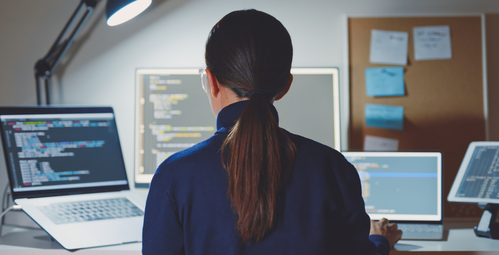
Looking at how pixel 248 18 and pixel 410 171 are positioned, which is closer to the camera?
pixel 248 18

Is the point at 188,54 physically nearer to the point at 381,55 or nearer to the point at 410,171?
the point at 381,55

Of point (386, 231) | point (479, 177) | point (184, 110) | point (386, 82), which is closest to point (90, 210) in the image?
point (184, 110)

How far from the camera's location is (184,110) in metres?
1.48

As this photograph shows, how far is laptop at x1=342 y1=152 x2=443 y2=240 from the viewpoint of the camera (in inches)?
49.4

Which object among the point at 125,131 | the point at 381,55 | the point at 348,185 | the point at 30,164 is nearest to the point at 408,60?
the point at 381,55

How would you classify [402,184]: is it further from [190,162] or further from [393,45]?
[190,162]

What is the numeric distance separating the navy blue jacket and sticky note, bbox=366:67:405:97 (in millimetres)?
885

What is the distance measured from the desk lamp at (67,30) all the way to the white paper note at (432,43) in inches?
37.2

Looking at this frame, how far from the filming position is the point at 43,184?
1.24 metres

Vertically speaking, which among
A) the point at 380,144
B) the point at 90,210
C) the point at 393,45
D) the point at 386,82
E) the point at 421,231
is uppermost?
the point at 393,45

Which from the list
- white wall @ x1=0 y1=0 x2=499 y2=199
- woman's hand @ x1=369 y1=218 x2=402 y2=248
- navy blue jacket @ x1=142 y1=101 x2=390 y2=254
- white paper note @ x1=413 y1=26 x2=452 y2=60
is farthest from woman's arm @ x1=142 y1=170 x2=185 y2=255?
white paper note @ x1=413 y1=26 x2=452 y2=60

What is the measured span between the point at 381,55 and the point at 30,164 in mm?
1227

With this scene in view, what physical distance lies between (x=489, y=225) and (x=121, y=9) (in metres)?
1.28

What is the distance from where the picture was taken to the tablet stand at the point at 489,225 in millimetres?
1172
